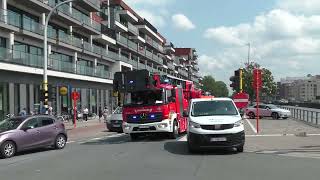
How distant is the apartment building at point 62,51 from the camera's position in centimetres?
4131

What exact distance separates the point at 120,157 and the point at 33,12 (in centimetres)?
3374

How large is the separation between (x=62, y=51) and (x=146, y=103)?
33388mm

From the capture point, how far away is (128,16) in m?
91.2

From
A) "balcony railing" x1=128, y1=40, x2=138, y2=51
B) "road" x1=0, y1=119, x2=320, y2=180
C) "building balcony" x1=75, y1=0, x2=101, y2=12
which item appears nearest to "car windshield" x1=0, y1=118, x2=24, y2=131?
"road" x1=0, y1=119, x2=320, y2=180

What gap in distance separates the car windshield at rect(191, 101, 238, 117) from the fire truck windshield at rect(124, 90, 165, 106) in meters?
5.13

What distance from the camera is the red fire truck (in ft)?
75.1

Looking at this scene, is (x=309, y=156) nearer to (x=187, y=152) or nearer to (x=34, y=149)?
(x=187, y=152)

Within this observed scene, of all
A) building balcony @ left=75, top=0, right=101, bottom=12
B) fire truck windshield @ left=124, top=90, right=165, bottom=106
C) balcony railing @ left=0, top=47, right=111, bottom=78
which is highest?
building balcony @ left=75, top=0, right=101, bottom=12

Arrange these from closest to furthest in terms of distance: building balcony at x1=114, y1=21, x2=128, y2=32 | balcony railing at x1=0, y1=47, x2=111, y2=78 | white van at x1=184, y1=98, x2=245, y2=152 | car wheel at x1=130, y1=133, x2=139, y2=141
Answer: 1. white van at x1=184, y1=98, x2=245, y2=152
2. car wheel at x1=130, y1=133, x2=139, y2=141
3. balcony railing at x1=0, y1=47, x2=111, y2=78
4. building balcony at x1=114, y1=21, x2=128, y2=32

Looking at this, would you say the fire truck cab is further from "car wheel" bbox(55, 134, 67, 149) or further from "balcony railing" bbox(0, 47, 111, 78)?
"balcony railing" bbox(0, 47, 111, 78)

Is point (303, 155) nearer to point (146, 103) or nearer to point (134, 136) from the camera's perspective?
point (146, 103)

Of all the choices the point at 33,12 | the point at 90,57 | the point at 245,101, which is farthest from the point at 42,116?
the point at 90,57

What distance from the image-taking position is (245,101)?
99.0ft

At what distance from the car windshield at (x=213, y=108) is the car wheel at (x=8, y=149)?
6.22m
